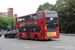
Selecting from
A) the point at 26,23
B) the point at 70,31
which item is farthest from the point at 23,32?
the point at 70,31

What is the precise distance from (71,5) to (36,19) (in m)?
23.3

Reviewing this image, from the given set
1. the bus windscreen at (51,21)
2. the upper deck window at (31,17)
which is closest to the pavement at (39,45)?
the bus windscreen at (51,21)

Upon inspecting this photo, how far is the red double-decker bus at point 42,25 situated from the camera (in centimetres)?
1961

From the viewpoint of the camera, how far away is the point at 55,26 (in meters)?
20.2

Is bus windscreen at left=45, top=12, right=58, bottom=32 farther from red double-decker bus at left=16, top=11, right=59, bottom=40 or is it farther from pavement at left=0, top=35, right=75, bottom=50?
pavement at left=0, top=35, right=75, bottom=50

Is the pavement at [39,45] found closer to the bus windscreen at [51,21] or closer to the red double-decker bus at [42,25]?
the red double-decker bus at [42,25]

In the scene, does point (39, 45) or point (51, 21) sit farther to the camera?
point (51, 21)

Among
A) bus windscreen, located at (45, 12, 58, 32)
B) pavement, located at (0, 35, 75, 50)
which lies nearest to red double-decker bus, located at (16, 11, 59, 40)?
bus windscreen, located at (45, 12, 58, 32)

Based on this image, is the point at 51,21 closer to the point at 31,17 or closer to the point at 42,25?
A: the point at 42,25

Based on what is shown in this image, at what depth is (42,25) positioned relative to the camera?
1978cm

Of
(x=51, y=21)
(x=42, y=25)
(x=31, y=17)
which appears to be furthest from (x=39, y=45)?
(x=31, y=17)

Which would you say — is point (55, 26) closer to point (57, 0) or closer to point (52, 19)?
point (52, 19)

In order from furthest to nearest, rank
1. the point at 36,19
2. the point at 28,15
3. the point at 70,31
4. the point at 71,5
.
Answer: the point at 70,31 → the point at 71,5 → the point at 28,15 → the point at 36,19

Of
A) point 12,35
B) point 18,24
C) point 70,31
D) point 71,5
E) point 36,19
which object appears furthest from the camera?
point 70,31
